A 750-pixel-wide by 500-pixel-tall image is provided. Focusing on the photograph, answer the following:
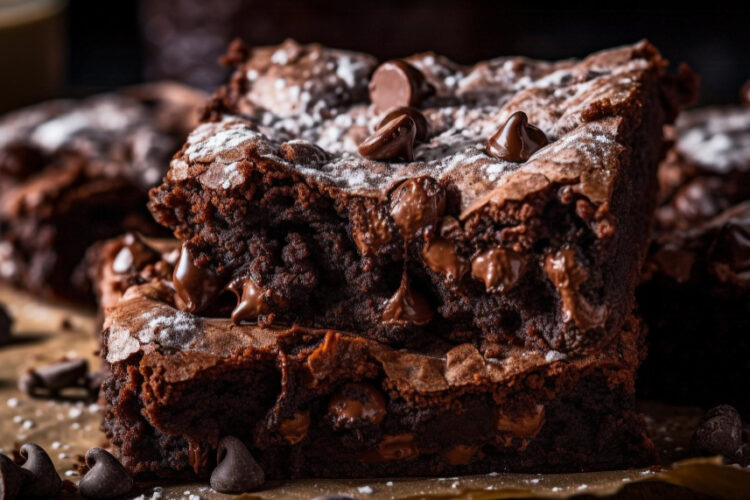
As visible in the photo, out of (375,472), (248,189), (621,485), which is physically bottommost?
(375,472)

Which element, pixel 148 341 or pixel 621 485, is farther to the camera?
pixel 148 341

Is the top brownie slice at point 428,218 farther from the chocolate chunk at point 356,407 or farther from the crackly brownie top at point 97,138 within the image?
the crackly brownie top at point 97,138

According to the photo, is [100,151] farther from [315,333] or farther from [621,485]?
[621,485]

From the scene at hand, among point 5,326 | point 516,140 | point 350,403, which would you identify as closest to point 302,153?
point 516,140

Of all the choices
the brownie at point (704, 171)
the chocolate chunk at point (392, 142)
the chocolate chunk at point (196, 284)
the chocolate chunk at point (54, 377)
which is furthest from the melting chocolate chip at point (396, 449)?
the brownie at point (704, 171)

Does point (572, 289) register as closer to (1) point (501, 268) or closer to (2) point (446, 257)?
(1) point (501, 268)

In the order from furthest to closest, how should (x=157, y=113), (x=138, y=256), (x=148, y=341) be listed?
1. (x=157, y=113)
2. (x=138, y=256)
3. (x=148, y=341)

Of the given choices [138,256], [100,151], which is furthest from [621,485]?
[100,151]
